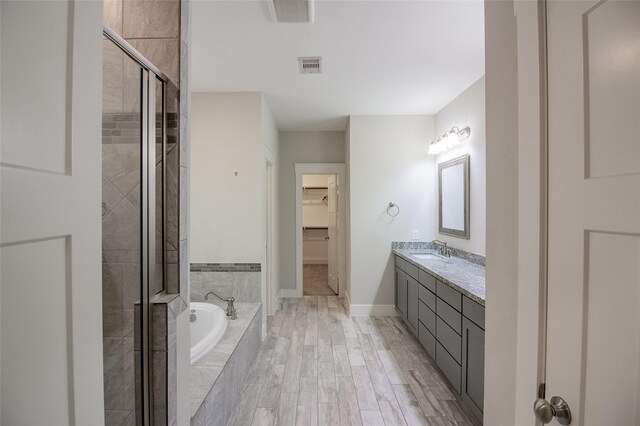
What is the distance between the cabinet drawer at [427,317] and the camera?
2590 millimetres

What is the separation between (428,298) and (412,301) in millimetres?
496

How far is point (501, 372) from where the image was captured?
1.04 meters

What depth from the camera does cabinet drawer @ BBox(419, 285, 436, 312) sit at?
2.58m

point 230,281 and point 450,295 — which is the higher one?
point 450,295

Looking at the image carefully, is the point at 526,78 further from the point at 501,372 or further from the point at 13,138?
the point at 13,138

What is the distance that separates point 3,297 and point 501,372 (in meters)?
1.35

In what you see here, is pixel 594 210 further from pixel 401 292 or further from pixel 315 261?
pixel 315 261

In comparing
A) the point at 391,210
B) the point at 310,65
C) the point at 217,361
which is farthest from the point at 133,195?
the point at 391,210

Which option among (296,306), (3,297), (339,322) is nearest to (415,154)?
(339,322)

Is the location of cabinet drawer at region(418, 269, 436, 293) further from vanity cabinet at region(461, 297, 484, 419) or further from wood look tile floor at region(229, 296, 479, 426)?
wood look tile floor at region(229, 296, 479, 426)

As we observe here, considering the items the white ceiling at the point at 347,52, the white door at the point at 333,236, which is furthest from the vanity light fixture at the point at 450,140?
the white door at the point at 333,236

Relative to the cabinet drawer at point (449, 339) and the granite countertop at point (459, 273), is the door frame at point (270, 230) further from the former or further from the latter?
the cabinet drawer at point (449, 339)

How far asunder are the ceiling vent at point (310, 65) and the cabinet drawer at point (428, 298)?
224cm

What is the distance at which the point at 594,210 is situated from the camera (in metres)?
0.65
